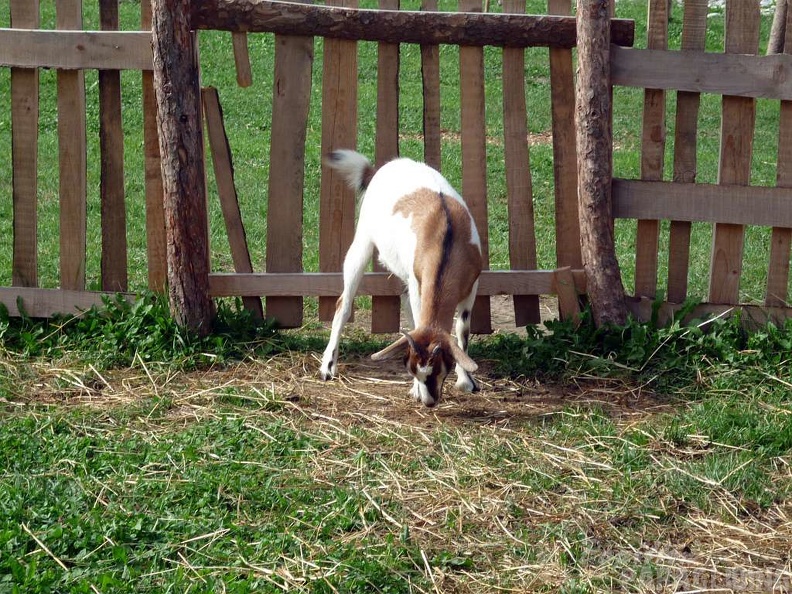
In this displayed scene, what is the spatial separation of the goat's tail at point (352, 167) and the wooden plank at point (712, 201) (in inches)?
57.3

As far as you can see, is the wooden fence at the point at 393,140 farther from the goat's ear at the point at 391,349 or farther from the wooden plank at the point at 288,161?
the goat's ear at the point at 391,349

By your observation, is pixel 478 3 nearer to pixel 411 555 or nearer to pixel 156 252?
pixel 156 252

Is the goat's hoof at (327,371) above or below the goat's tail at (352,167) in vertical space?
below

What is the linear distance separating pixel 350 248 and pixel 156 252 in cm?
117

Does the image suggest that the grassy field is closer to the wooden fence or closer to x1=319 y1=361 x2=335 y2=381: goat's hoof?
x1=319 y1=361 x2=335 y2=381: goat's hoof

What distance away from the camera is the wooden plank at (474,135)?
5957 mm

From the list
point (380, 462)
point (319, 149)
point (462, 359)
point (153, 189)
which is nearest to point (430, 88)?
Result: point (153, 189)

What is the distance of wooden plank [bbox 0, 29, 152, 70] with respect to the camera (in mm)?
5809

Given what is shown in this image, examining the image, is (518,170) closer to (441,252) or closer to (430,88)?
(430,88)

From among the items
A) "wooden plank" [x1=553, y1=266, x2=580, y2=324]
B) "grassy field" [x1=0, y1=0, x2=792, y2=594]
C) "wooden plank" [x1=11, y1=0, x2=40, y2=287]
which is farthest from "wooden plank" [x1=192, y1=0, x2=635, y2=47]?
"grassy field" [x1=0, y1=0, x2=792, y2=594]

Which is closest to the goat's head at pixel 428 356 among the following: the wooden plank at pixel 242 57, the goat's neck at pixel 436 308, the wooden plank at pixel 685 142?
the goat's neck at pixel 436 308

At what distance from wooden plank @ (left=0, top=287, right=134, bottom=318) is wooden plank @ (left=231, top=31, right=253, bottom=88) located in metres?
1.45

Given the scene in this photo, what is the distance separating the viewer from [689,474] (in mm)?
4527

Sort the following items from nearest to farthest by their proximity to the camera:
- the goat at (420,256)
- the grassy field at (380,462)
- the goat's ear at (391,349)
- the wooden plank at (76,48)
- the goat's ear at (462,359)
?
the grassy field at (380,462) → the goat's ear at (462,359) → the goat's ear at (391,349) → the goat at (420,256) → the wooden plank at (76,48)
